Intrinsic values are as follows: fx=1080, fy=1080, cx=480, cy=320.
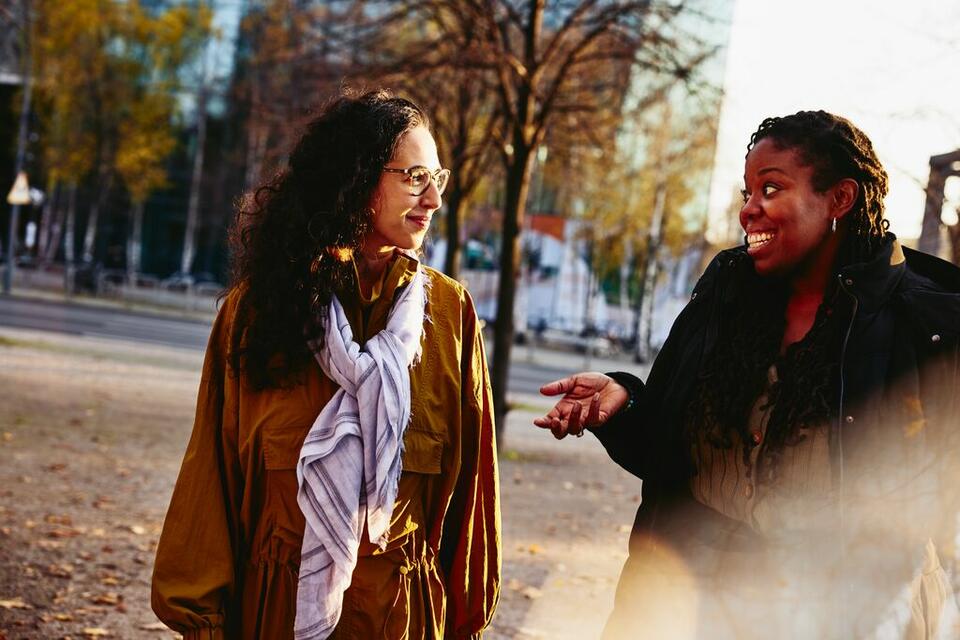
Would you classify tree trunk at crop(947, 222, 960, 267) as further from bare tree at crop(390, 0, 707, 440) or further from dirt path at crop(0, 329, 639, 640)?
bare tree at crop(390, 0, 707, 440)

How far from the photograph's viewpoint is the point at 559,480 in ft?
37.8

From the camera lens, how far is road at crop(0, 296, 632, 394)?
20.9 m

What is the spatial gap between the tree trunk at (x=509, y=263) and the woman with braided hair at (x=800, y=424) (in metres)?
9.00

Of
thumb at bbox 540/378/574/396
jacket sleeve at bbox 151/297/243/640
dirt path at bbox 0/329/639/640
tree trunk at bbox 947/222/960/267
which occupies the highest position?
tree trunk at bbox 947/222/960/267

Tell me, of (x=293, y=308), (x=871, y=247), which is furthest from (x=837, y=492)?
(x=293, y=308)

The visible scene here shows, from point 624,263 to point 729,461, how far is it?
1642 inches

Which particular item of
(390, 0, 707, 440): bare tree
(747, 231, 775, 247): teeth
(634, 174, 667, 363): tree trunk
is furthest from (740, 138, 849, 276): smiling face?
(634, 174, 667, 363): tree trunk

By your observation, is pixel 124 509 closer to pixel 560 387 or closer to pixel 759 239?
pixel 560 387

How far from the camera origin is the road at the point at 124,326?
68.5 feet

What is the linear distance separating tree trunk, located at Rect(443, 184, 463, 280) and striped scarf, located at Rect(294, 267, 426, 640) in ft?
46.1

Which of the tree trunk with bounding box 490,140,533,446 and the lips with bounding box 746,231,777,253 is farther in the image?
the tree trunk with bounding box 490,140,533,446

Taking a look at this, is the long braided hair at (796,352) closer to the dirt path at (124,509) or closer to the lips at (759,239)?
the lips at (759,239)

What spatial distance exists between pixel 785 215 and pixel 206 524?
162cm

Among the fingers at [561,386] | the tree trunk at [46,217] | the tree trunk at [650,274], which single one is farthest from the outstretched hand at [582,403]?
the tree trunk at [46,217]
